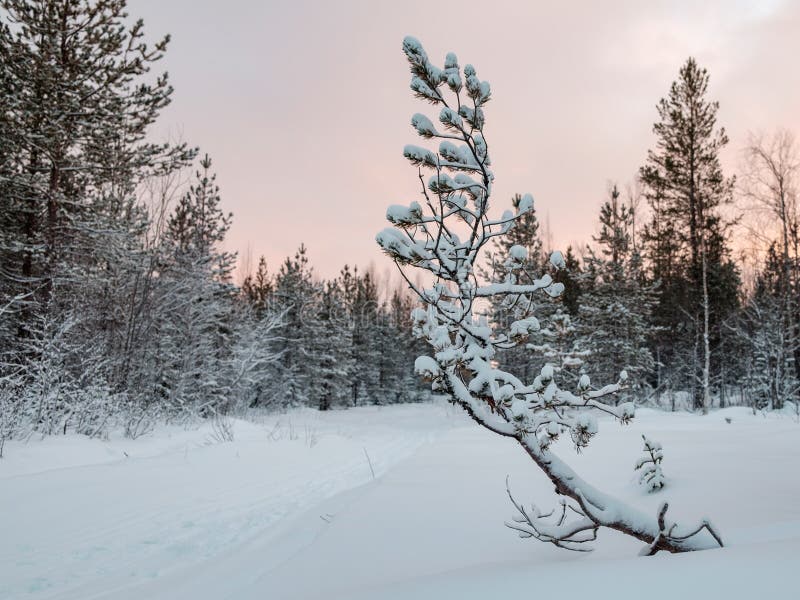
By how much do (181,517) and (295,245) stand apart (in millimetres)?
26210

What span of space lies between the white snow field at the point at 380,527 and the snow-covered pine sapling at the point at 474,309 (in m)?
0.24

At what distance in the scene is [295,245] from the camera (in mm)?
29531

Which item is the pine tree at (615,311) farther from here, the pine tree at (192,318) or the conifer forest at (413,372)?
the pine tree at (192,318)

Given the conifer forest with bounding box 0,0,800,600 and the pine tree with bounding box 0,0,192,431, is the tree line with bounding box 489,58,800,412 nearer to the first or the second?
the conifer forest with bounding box 0,0,800,600

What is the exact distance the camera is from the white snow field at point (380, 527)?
4.58 feet

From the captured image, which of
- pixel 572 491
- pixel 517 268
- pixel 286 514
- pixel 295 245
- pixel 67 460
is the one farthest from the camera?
pixel 295 245

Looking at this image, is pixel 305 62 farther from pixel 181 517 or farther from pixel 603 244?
pixel 603 244

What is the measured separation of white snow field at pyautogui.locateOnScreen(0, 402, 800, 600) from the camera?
4.58 ft

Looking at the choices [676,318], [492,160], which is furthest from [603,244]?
[492,160]

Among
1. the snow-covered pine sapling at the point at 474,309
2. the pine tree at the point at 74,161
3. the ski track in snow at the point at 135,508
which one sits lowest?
the ski track in snow at the point at 135,508

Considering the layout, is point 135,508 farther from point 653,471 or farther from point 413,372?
point 653,471

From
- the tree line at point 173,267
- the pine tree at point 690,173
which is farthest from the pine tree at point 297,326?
the pine tree at point 690,173

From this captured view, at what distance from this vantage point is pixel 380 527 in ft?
10.3

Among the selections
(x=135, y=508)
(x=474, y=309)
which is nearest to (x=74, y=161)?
(x=135, y=508)
